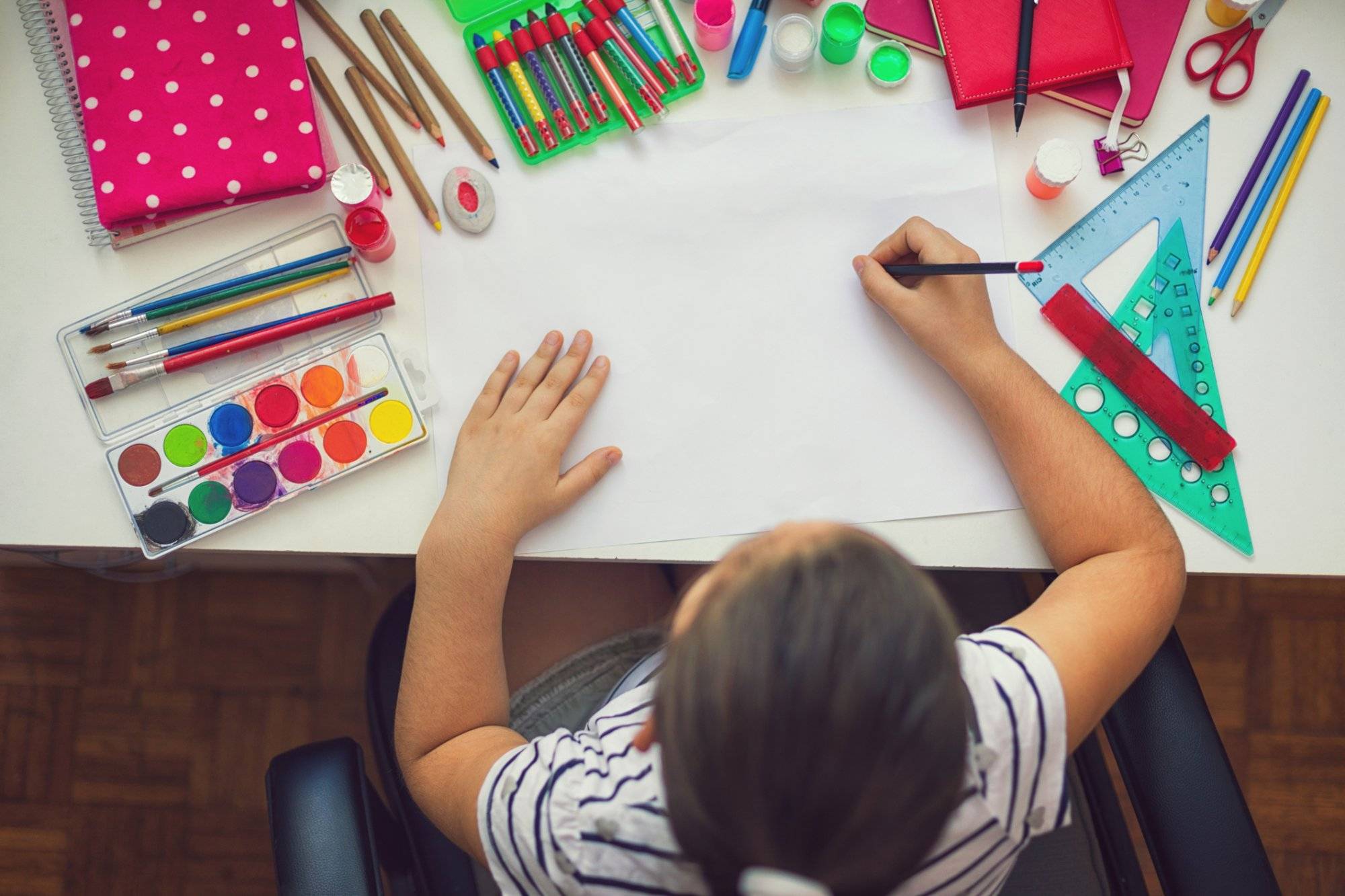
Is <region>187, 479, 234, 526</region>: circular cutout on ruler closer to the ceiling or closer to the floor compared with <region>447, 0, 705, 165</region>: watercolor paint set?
closer to the floor

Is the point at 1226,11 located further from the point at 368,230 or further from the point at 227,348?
the point at 227,348

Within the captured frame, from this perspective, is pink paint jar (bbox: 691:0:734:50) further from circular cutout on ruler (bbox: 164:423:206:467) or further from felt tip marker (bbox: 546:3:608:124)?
circular cutout on ruler (bbox: 164:423:206:467)

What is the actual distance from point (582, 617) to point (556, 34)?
58cm

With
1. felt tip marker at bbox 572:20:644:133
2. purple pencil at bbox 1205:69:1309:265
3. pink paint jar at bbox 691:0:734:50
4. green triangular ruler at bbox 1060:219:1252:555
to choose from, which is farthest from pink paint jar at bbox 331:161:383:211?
purple pencil at bbox 1205:69:1309:265

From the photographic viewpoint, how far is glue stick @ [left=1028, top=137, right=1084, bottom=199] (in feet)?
2.59

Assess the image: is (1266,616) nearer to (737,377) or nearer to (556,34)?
(737,377)

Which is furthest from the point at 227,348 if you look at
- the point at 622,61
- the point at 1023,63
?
the point at 1023,63

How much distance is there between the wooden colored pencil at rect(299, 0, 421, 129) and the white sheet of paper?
0.04 m

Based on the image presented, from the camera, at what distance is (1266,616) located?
139 centimetres

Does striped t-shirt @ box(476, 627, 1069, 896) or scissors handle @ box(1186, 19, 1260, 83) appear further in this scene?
scissors handle @ box(1186, 19, 1260, 83)

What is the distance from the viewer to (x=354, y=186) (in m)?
0.78

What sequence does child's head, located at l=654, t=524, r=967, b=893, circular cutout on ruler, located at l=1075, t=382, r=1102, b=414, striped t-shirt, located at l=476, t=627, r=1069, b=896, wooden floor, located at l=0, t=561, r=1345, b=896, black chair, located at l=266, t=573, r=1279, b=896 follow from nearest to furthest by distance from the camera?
child's head, located at l=654, t=524, r=967, b=893 → striped t-shirt, located at l=476, t=627, r=1069, b=896 → black chair, located at l=266, t=573, r=1279, b=896 → circular cutout on ruler, located at l=1075, t=382, r=1102, b=414 → wooden floor, located at l=0, t=561, r=1345, b=896

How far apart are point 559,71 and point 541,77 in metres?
0.02

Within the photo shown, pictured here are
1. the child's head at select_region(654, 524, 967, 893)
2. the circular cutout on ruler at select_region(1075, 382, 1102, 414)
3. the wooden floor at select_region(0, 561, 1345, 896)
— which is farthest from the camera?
the wooden floor at select_region(0, 561, 1345, 896)
